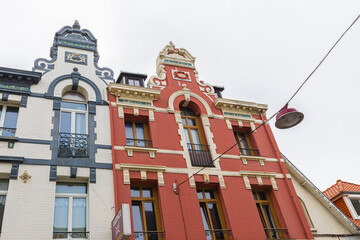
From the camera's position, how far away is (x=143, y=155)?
13328 mm

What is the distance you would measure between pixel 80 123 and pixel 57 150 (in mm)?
1737

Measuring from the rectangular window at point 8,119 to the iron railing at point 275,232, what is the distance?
1027cm

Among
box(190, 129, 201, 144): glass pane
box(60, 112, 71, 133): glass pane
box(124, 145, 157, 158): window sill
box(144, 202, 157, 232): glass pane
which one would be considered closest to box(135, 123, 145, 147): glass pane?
box(124, 145, 157, 158): window sill

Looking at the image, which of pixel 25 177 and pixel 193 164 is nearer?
pixel 25 177

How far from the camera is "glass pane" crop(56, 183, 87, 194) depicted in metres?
11.6

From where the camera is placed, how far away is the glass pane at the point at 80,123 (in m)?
13.2

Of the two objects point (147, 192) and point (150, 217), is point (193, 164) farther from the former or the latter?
point (150, 217)

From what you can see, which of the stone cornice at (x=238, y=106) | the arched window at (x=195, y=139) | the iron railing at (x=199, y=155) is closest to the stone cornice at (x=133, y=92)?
the arched window at (x=195, y=139)

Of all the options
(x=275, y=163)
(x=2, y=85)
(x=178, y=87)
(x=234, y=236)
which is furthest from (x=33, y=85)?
(x=275, y=163)

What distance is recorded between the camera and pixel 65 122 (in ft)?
43.4

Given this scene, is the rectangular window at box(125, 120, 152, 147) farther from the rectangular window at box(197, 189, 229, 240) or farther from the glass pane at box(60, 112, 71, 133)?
the rectangular window at box(197, 189, 229, 240)

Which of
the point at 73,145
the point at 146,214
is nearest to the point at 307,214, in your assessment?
the point at 146,214

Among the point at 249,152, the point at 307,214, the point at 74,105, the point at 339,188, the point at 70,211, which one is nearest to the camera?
the point at 70,211

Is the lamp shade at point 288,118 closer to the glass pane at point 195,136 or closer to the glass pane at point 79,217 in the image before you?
the glass pane at point 195,136
